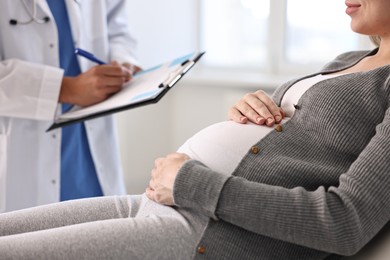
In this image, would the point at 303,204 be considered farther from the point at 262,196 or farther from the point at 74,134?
the point at 74,134

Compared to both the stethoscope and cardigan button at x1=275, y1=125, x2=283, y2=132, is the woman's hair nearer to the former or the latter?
cardigan button at x1=275, y1=125, x2=283, y2=132

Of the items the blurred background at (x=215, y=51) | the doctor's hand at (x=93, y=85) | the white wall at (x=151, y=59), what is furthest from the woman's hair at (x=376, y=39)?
the white wall at (x=151, y=59)

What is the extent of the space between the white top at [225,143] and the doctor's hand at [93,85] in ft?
2.13

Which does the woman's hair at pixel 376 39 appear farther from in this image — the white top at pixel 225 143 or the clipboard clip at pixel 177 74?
the clipboard clip at pixel 177 74

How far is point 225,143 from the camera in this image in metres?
1.34

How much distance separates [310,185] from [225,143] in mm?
188

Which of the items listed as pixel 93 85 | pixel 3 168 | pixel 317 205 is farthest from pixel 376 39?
pixel 3 168

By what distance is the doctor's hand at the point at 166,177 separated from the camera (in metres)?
1.24

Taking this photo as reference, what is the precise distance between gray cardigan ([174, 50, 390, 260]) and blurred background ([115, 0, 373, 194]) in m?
1.62

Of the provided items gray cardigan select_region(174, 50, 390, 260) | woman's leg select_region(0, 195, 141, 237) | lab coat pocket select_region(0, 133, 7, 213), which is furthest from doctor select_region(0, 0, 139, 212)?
gray cardigan select_region(174, 50, 390, 260)

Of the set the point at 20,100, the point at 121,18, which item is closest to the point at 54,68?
the point at 20,100

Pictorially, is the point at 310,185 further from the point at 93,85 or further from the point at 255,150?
the point at 93,85

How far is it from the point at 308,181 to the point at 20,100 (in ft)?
3.57

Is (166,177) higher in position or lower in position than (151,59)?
higher
